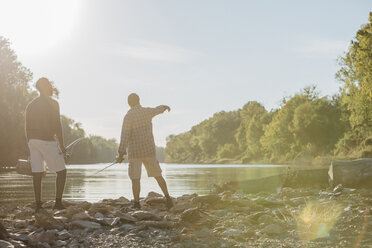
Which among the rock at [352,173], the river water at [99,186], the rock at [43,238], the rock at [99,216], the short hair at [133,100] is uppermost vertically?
the short hair at [133,100]

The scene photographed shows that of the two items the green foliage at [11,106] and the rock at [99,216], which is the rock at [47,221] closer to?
the rock at [99,216]

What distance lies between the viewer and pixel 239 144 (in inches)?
5108

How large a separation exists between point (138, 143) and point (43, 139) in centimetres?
198

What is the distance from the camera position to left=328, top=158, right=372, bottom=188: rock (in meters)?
14.0

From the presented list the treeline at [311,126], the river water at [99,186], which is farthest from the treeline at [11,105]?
the treeline at [311,126]

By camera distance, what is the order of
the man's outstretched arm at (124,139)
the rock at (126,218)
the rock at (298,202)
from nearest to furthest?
the rock at (126,218), the man's outstretched arm at (124,139), the rock at (298,202)

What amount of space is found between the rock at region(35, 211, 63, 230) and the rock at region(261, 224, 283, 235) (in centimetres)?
327

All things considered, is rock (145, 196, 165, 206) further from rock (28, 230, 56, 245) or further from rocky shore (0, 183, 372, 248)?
rock (28, 230, 56, 245)

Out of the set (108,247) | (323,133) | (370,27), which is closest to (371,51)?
(370,27)

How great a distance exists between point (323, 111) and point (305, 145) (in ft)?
20.9

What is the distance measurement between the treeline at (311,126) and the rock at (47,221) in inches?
1134

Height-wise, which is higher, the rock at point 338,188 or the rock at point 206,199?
the rock at point 206,199

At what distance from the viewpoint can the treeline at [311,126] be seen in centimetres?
3944

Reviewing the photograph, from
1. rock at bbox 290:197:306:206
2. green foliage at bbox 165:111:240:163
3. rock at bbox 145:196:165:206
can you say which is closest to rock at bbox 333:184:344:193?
rock at bbox 290:197:306:206
